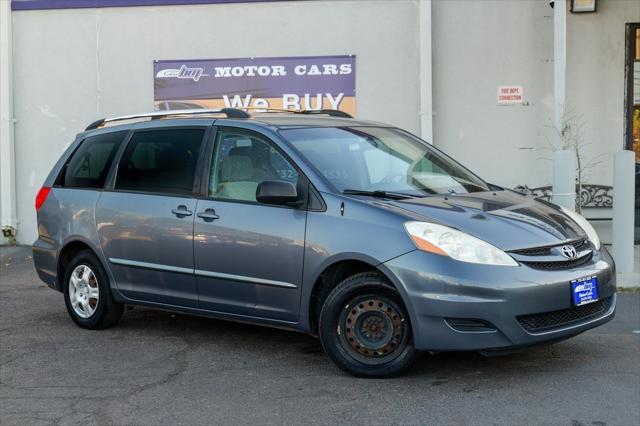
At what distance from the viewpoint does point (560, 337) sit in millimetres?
5285

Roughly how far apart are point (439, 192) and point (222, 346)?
6.43 feet

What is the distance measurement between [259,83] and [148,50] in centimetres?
165

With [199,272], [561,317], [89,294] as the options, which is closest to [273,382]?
[199,272]

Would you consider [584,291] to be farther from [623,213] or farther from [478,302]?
[623,213]

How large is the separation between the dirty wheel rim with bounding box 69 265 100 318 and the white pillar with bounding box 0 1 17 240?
5735 mm

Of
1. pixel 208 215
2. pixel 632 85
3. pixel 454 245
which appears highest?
pixel 632 85

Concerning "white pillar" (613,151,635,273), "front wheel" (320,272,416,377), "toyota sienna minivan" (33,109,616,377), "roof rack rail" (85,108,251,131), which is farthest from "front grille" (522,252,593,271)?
"white pillar" (613,151,635,273)

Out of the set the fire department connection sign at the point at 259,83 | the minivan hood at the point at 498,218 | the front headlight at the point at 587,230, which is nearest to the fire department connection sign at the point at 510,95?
the fire department connection sign at the point at 259,83

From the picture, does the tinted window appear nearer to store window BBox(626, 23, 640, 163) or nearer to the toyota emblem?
the toyota emblem

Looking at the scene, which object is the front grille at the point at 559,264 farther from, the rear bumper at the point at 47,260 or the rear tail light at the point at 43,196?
the rear tail light at the point at 43,196

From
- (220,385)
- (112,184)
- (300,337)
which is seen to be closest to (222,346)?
(300,337)

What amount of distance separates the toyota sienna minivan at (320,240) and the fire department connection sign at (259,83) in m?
4.60

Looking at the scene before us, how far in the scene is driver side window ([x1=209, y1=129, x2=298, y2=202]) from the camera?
19.7ft

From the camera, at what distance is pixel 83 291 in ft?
23.4
